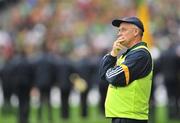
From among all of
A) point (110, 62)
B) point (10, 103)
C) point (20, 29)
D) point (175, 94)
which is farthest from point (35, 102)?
point (110, 62)

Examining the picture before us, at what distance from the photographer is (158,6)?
31.6 metres

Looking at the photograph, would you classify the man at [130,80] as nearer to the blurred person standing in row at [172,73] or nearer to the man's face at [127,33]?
the man's face at [127,33]

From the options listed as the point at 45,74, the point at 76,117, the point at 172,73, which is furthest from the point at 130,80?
the point at 76,117

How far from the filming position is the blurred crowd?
71.0 ft

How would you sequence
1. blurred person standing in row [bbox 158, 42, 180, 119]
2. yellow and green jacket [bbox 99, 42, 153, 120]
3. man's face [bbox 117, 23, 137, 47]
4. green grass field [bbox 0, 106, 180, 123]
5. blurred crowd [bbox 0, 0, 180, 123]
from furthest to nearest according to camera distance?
1. green grass field [bbox 0, 106, 180, 123]
2. blurred person standing in row [bbox 158, 42, 180, 119]
3. blurred crowd [bbox 0, 0, 180, 123]
4. man's face [bbox 117, 23, 137, 47]
5. yellow and green jacket [bbox 99, 42, 153, 120]

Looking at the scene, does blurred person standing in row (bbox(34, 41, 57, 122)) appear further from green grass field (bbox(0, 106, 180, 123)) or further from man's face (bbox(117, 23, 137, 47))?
man's face (bbox(117, 23, 137, 47))

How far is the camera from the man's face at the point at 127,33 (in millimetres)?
9922

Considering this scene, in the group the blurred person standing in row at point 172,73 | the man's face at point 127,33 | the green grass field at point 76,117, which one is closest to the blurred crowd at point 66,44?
the blurred person standing in row at point 172,73

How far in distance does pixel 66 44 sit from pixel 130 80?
19280mm

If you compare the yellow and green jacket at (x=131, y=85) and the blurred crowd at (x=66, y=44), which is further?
the blurred crowd at (x=66, y=44)

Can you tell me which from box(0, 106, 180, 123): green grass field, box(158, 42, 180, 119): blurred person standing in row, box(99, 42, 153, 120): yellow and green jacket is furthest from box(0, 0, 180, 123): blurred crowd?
box(99, 42, 153, 120): yellow and green jacket

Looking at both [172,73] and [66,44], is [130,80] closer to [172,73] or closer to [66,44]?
[172,73]

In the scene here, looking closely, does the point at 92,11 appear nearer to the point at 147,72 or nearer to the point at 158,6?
the point at 158,6

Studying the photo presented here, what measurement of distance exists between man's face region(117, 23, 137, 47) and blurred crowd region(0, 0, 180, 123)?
10.6m
